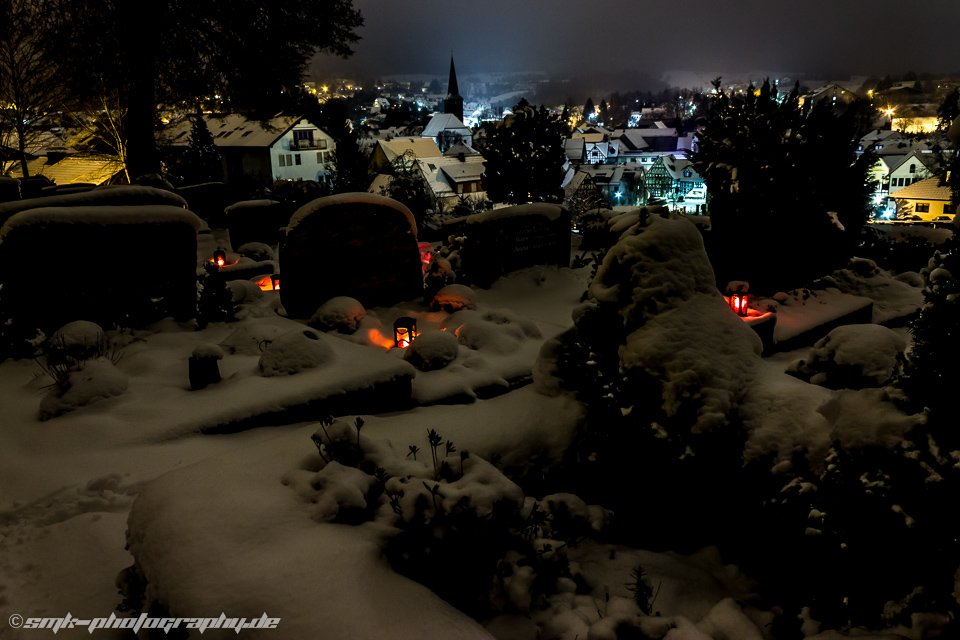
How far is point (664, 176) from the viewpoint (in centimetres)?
5406

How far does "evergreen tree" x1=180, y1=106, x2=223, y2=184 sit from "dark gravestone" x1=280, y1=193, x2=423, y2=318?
70.7ft

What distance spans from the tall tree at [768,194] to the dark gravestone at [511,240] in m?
3.65

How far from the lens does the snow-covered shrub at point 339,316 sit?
1038 cm

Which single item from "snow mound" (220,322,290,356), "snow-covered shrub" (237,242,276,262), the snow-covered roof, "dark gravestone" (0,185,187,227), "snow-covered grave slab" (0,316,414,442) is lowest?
"snow-covered grave slab" (0,316,414,442)

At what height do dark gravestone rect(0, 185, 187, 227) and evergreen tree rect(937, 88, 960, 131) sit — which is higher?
evergreen tree rect(937, 88, 960, 131)

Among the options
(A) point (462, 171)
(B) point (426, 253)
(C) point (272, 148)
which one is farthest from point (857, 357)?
(A) point (462, 171)

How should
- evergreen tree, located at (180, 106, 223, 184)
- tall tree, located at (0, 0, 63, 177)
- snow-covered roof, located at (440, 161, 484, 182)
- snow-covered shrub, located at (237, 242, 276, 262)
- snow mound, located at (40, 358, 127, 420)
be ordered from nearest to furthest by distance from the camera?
snow mound, located at (40, 358, 127, 420)
snow-covered shrub, located at (237, 242, 276, 262)
tall tree, located at (0, 0, 63, 177)
evergreen tree, located at (180, 106, 223, 184)
snow-covered roof, located at (440, 161, 484, 182)

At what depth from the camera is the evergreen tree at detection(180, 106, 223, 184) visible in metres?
29.9

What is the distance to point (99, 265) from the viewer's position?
8.61 metres

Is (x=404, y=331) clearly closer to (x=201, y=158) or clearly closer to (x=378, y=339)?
(x=378, y=339)

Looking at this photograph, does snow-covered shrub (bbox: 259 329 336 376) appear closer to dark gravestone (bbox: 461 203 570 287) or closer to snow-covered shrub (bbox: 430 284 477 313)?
snow-covered shrub (bbox: 430 284 477 313)

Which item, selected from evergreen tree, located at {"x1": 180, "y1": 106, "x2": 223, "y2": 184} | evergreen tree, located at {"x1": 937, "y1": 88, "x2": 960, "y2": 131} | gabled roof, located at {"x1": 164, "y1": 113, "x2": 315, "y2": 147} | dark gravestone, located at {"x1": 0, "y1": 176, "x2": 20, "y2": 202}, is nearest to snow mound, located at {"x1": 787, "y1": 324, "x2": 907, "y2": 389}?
evergreen tree, located at {"x1": 937, "y1": 88, "x2": 960, "y2": 131}

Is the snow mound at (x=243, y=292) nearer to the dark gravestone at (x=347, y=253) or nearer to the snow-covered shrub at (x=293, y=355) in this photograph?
the dark gravestone at (x=347, y=253)

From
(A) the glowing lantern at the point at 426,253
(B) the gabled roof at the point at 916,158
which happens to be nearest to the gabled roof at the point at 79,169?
(A) the glowing lantern at the point at 426,253
